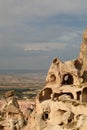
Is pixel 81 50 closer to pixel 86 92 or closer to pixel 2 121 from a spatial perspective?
pixel 86 92

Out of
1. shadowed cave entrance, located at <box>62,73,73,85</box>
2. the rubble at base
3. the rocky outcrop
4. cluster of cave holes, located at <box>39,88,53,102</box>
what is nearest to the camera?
the rubble at base

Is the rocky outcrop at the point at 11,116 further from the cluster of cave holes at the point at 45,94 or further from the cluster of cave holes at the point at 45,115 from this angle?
the cluster of cave holes at the point at 45,94

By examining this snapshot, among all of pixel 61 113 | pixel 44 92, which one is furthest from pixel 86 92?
pixel 44 92

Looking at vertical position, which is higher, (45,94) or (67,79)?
(67,79)

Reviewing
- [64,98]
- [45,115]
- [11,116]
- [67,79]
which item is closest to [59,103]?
[64,98]

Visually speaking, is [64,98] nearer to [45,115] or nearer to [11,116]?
→ [45,115]

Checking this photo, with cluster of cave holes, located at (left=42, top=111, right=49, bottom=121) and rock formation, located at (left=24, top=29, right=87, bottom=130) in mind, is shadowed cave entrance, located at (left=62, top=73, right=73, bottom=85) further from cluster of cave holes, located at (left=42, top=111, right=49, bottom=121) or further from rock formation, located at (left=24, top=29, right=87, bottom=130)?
cluster of cave holes, located at (left=42, top=111, right=49, bottom=121)

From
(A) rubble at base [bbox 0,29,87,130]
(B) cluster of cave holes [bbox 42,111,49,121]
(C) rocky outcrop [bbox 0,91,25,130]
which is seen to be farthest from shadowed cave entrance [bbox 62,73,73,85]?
(C) rocky outcrop [bbox 0,91,25,130]

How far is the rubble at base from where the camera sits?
36656mm

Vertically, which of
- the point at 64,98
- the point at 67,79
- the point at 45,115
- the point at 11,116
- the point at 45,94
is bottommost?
the point at 45,115

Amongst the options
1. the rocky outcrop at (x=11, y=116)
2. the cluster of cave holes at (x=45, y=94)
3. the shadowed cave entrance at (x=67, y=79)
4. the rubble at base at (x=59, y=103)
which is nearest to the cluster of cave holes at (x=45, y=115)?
the rubble at base at (x=59, y=103)

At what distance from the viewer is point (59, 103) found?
132 feet

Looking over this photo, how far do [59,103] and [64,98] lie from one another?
1465 millimetres

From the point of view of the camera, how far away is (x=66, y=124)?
116 feet
